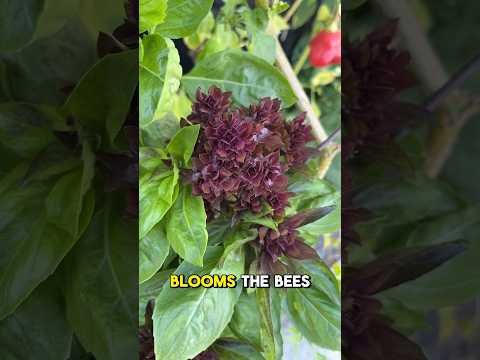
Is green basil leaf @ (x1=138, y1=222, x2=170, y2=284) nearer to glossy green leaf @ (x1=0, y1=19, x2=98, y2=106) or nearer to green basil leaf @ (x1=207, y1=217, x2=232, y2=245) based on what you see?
green basil leaf @ (x1=207, y1=217, x2=232, y2=245)

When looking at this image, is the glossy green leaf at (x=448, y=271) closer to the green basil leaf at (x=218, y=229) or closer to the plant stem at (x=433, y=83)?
the plant stem at (x=433, y=83)

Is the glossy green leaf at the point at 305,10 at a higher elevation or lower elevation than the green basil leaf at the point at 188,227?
higher

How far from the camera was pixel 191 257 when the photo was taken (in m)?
0.45

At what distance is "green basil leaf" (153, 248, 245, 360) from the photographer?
0.47 meters

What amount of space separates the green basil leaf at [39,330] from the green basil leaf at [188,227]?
5.5 inches

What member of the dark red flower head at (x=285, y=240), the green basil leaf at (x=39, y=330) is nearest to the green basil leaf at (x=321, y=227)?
the dark red flower head at (x=285, y=240)

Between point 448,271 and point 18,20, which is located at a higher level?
point 18,20

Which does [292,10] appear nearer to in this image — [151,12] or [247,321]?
[151,12]

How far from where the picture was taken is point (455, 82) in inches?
20.6

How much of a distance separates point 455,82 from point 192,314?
1.05 feet

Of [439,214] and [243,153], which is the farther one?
[439,214]

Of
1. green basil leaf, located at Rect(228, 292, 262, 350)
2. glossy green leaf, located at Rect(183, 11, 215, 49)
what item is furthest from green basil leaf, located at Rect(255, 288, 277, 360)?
glossy green leaf, located at Rect(183, 11, 215, 49)

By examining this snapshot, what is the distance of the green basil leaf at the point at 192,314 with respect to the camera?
0.47m

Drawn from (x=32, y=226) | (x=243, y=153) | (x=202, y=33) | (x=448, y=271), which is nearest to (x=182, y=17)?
(x=202, y=33)
